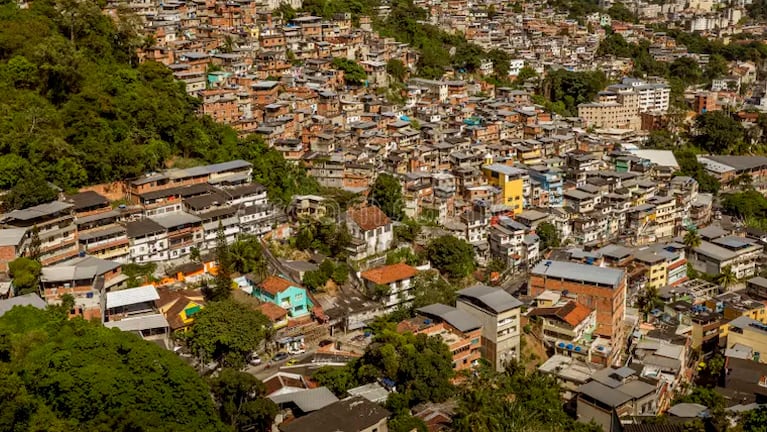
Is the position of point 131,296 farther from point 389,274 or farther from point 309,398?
point 389,274

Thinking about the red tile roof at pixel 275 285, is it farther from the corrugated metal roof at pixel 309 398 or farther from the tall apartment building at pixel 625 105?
the tall apartment building at pixel 625 105

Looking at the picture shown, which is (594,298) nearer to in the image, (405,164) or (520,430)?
(520,430)

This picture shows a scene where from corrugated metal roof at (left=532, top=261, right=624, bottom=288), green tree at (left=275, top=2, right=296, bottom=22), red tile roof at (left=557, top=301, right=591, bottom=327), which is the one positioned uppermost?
green tree at (left=275, top=2, right=296, bottom=22)

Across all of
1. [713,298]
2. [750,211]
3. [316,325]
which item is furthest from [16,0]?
[750,211]

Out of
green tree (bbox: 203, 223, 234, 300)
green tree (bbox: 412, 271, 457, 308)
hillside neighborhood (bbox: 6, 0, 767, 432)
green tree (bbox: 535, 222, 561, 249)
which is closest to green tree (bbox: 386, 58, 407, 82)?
hillside neighborhood (bbox: 6, 0, 767, 432)

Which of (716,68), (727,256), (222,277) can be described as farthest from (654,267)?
(716,68)

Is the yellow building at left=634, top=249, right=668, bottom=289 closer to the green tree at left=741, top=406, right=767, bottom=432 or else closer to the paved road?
the green tree at left=741, top=406, right=767, bottom=432

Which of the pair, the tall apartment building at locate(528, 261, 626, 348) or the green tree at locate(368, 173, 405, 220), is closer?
the tall apartment building at locate(528, 261, 626, 348)

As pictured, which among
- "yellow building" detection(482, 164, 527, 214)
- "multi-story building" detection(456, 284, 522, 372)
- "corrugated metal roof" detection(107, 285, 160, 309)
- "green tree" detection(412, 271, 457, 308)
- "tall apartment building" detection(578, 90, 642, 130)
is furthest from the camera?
"tall apartment building" detection(578, 90, 642, 130)
